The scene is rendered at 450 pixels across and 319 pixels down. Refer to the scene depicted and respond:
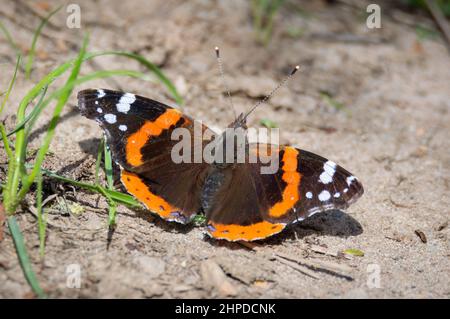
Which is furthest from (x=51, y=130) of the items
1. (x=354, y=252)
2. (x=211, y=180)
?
(x=354, y=252)

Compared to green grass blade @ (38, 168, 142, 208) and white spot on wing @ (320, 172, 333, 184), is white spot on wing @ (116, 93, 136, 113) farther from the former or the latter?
white spot on wing @ (320, 172, 333, 184)

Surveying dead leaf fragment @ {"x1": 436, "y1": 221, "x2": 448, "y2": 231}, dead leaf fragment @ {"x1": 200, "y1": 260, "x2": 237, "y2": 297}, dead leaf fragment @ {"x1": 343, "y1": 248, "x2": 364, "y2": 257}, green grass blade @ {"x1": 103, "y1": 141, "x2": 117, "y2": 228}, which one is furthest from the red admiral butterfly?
dead leaf fragment @ {"x1": 436, "y1": 221, "x2": 448, "y2": 231}

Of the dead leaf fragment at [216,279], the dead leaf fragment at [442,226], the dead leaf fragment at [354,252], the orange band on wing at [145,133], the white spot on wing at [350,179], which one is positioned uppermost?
the orange band on wing at [145,133]

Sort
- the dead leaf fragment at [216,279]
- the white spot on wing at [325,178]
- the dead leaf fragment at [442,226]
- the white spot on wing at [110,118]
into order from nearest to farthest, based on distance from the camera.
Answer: the dead leaf fragment at [216,279], the white spot on wing at [325,178], the white spot on wing at [110,118], the dead leaf fragment at [442,226]

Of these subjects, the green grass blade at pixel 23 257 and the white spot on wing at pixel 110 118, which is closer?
the green grass blade at pixel 23 257

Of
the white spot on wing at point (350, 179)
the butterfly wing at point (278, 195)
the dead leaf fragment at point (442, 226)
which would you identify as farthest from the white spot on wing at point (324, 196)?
the dead leaf fragment at point (442, 226)

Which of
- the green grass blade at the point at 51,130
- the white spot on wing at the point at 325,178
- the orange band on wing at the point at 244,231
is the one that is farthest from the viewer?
the white spot on wing at the point at 325,178

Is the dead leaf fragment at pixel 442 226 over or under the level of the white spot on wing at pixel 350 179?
under

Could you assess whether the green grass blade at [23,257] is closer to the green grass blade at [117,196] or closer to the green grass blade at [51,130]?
the green grass blade at [51,130]
